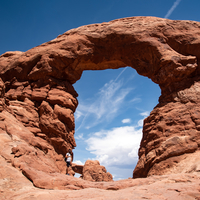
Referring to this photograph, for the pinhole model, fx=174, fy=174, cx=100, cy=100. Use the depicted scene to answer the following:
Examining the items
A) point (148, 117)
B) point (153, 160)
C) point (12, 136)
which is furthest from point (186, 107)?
point (12, 136)

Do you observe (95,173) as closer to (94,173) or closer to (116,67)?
(94,173)

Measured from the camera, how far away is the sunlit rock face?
345 inches

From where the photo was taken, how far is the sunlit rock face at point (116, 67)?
876 cm

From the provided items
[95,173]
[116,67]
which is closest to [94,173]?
[95,173]

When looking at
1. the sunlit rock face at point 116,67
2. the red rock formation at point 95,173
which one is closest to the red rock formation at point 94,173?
the red rock formation at point 95,173

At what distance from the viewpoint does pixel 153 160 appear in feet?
28.1

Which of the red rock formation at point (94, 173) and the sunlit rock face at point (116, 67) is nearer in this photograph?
the sunlit rock face at point (116, 67)

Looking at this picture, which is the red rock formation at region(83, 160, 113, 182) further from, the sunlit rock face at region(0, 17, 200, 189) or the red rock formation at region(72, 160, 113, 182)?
the sunlit rock face at region(0, 17, 200, 189)

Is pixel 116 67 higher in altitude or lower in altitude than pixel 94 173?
higher

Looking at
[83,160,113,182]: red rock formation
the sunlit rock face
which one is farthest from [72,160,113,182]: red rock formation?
the sunlit rock face

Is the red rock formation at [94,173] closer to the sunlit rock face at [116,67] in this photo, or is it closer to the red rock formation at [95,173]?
the red rock formation at [95,173]

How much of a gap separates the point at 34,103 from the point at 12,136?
5.28 m

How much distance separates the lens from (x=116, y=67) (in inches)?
572

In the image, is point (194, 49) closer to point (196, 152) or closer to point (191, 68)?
point (191, 68)
